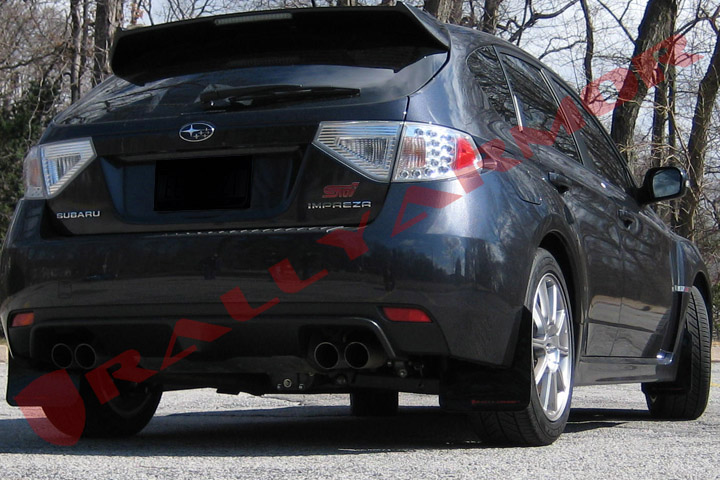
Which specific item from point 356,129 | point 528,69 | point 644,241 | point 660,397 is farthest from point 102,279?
point 660,397

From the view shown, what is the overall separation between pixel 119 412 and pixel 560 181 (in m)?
2.16

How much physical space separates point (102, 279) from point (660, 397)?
3.72m

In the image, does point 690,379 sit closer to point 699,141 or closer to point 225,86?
point 225,86

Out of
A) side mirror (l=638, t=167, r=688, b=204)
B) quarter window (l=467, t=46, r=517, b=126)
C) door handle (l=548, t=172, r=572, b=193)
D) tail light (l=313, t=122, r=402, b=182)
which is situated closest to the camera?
tail light (l=313, t=122, r=402, b=182)

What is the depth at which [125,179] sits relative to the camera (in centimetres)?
421

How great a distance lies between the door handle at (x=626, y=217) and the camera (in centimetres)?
552

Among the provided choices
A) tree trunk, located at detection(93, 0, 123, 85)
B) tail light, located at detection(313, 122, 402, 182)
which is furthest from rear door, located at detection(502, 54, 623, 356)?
tree trunk, located at detection(93, 0, 123, 85)

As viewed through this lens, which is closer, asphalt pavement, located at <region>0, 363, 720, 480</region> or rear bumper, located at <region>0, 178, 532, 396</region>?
asphalt pavement, located at <region>0, 363, 720, 480</region>

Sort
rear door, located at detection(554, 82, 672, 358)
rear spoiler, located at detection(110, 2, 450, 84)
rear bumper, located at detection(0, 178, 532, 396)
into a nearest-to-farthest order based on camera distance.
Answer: rear bumper, located at detection(0, 178, 532, 396) < rear spoiler, located at detection(110, 2, 450, 84) < rear door, located at detection(554, 82, 672, 358)

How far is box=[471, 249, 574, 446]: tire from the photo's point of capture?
168 inches

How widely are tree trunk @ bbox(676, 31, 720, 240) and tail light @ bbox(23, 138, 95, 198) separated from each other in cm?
1747

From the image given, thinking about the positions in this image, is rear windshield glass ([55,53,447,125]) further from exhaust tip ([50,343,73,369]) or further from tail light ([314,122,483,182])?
exhaust tip ([50,343,73,369])

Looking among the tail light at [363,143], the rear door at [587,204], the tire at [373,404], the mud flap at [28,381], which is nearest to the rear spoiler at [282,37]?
the tail light at [363,143]

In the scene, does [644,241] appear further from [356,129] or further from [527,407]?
[356,129]
